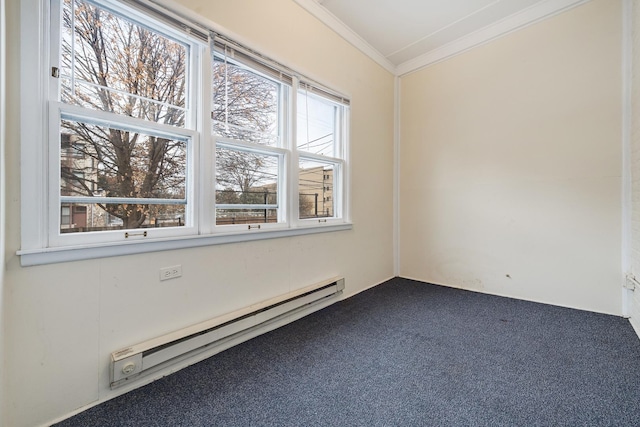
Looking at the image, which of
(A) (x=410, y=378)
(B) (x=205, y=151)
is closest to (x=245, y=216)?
(B) (x=205, y=151)

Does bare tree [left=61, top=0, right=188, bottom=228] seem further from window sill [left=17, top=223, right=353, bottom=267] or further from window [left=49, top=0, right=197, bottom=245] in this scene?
window sill [left=17, top=223, right=353, bottom=267]

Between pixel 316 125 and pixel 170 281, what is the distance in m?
1.98

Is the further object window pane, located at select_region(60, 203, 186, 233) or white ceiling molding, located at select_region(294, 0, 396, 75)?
white ceiling molding, located at select_region(294, 0, 396, 75)

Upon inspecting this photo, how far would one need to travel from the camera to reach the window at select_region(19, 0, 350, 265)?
4.29ft

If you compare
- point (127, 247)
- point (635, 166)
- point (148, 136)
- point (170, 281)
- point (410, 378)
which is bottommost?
point (410, 378)

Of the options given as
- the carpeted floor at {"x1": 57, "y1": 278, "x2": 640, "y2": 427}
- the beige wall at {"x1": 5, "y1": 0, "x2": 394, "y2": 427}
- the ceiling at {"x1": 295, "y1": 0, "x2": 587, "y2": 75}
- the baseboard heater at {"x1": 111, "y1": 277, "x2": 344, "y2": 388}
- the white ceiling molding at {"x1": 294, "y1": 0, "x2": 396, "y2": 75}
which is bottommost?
the carpeted floor at {"x1": 57, "y1": 278, "x2": 640, "y2": 427}

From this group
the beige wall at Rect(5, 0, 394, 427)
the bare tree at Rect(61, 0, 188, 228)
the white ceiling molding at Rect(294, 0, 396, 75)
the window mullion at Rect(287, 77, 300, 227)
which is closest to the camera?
the beige wall at Rect(5, 0, 394, 427)

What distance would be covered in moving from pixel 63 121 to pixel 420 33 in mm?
3458

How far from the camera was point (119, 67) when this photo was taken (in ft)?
5.17

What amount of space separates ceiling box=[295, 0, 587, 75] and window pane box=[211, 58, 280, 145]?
0.98 m

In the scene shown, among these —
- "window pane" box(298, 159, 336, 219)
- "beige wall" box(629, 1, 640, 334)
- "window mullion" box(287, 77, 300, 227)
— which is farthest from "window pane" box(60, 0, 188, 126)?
"beige wall" box(629, 1, 640, 334)

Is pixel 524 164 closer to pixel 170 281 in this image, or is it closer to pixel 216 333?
pixel 216 333

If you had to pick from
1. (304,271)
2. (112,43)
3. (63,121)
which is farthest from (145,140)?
(304,271)

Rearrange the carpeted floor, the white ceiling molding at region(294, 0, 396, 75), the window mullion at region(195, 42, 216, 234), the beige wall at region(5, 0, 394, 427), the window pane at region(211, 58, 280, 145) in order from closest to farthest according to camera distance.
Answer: the beige wall at region(5, 0, 394, 427) → the carpeted floor → the window mullion at region(195, 42, 216, 234) → the window pane at region(211, 58, 280, 145) → the white ceiling molding at region(294, 0, 396, 75)
